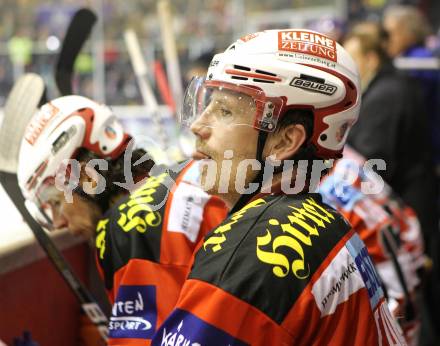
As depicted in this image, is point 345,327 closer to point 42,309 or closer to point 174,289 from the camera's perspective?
point 174,289

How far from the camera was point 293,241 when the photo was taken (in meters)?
1.11

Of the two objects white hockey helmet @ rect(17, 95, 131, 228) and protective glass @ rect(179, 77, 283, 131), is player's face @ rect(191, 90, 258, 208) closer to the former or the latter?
protective glass @ rect(179, 77, 283, 131)

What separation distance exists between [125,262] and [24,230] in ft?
1.80

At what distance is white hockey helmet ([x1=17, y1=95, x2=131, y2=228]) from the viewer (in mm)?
1631

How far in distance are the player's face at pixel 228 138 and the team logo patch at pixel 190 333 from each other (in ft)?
1.10

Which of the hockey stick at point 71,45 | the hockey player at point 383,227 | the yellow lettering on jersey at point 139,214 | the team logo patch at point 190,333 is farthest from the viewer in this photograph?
the hockey player at point 383,227

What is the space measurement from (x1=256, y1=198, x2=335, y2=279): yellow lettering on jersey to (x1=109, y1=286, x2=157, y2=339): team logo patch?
0.43m

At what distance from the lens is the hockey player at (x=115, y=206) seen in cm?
147

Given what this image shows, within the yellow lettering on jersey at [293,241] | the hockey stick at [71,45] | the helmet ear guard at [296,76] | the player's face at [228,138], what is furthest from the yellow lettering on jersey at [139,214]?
the hockey stick at [71,45]

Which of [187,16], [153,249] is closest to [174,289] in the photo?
[153,249]

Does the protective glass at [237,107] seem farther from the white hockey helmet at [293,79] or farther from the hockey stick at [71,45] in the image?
the hockey stick at [71,45]

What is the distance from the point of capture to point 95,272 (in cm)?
230

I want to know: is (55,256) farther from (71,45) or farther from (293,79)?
(293,79)

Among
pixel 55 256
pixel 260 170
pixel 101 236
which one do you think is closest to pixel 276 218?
pixel 260 170
